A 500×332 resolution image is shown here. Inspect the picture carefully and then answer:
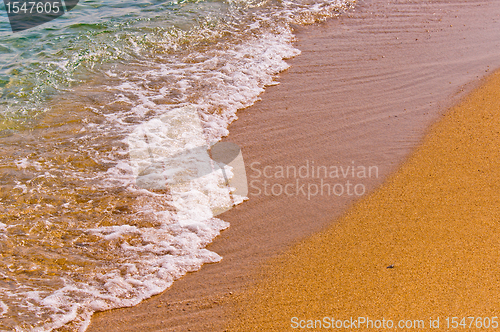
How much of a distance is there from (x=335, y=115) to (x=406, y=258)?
2.50 metres

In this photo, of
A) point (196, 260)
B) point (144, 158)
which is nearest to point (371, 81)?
point (144, 158)

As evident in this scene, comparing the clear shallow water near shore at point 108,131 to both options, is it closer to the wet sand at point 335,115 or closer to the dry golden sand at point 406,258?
the wet sand at point 335,115

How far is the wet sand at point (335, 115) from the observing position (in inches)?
129

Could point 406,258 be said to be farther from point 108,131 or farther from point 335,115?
point 108,131

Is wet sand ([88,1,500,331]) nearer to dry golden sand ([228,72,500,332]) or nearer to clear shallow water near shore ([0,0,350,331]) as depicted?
dry golden sand ([228,72,500,332])

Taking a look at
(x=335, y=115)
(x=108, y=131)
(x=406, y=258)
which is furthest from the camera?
(x=335, y=115)

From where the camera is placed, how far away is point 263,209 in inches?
162

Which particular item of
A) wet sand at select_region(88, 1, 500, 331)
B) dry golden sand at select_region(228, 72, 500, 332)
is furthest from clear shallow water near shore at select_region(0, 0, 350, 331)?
dry golden sand at select_region(228, 72, 500, 332)

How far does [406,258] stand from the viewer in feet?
11.3

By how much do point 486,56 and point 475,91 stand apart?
1424mm

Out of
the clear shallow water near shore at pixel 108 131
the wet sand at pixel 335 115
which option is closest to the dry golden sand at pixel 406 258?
the wet sand at pixel 335 115

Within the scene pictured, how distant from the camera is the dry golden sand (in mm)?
3078

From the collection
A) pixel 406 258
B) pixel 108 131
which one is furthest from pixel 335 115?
pixel 108 131

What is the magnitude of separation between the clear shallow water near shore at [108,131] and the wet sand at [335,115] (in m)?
0.25
